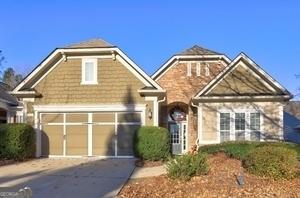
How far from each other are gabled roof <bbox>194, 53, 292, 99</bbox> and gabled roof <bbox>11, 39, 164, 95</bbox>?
316 cm

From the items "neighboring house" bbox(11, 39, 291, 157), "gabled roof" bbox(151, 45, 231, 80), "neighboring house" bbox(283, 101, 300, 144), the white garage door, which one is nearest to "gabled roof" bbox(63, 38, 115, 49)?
"neighboring house" bbox(11, 39, 291, 157)

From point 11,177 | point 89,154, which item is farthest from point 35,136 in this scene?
point 11,177

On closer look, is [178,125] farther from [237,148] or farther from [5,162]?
[5,162]

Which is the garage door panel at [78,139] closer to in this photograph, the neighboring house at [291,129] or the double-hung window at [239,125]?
the double-hung window at [239,125]

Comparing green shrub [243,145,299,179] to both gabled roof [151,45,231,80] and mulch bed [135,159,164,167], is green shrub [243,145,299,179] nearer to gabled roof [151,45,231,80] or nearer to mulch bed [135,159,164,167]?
mulch bed [135,159,164,167]

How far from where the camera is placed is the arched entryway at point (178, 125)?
3344 centimetres

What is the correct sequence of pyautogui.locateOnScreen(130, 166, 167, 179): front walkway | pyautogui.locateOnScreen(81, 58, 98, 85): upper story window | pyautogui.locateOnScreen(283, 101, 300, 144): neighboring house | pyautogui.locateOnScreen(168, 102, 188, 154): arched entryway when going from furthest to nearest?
pyautogui.locateOnScreen(283, 101, 300, 144): neighboring house → pyautogui.locateOnScreen(168, 102, 188, 154): arched entryway → pyautogui.locateOnScreen(81, 58, 98, 85): upper story window → pyautogui.locateOnScreen(130, 166, 167, 179): front walkway

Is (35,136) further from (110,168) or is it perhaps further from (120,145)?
(110,168)

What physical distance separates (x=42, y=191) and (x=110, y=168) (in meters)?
6.40

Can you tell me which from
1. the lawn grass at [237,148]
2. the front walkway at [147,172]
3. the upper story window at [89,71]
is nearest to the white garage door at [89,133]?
the upper story window at [89,71]

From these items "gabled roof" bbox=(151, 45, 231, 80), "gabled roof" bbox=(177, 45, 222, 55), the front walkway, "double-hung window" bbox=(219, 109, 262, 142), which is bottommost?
the front walkway

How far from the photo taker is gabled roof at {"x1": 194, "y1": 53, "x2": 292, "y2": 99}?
87.7 feet

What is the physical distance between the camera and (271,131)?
88.0 ft

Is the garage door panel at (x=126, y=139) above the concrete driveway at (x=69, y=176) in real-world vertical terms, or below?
above
